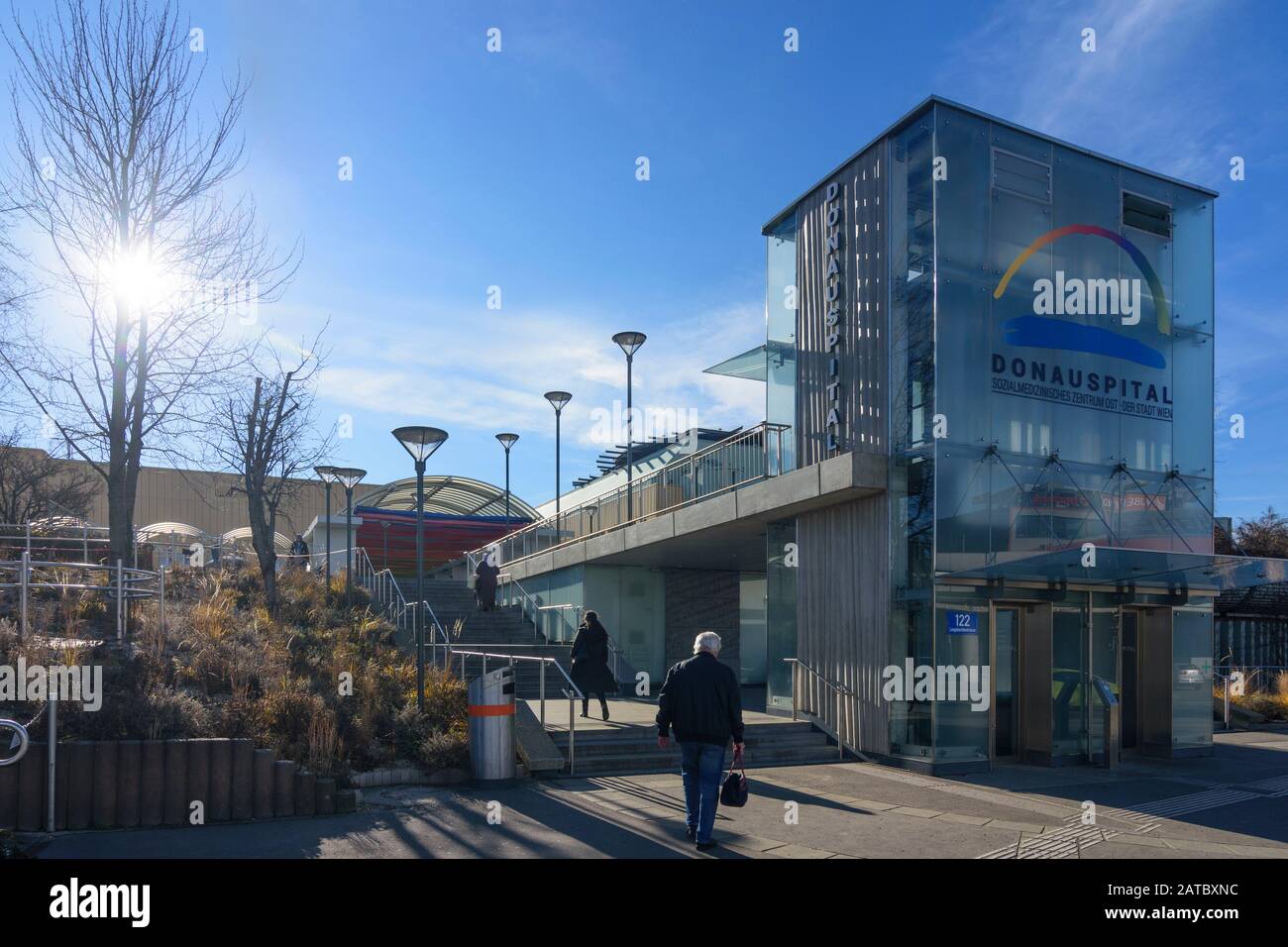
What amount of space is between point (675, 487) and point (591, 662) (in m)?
5.34

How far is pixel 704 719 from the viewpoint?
26.6ft

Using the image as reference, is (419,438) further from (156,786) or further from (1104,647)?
(1104,647)

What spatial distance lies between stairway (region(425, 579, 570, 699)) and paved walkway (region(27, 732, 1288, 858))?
6.55 meters

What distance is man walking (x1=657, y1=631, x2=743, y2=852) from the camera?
8141mm

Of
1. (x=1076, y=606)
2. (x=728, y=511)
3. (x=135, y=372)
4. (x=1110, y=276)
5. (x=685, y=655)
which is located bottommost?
(x=685, y=655)

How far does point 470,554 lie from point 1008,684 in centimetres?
1791

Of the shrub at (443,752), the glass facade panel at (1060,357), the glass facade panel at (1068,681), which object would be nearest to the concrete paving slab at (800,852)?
the shrub at (443,752)

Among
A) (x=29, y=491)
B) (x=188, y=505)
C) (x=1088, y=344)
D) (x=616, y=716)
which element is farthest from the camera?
(x=188, y=505)

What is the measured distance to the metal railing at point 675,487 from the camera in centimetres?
1670

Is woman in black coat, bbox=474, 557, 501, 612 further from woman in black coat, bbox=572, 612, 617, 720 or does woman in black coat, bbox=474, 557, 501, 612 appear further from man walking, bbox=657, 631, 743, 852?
man walking, bbox=657, 631, 743, 852

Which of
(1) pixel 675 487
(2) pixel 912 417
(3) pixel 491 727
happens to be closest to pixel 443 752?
(3) pixel 491 727

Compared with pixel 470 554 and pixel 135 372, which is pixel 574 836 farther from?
pixel 470 554
